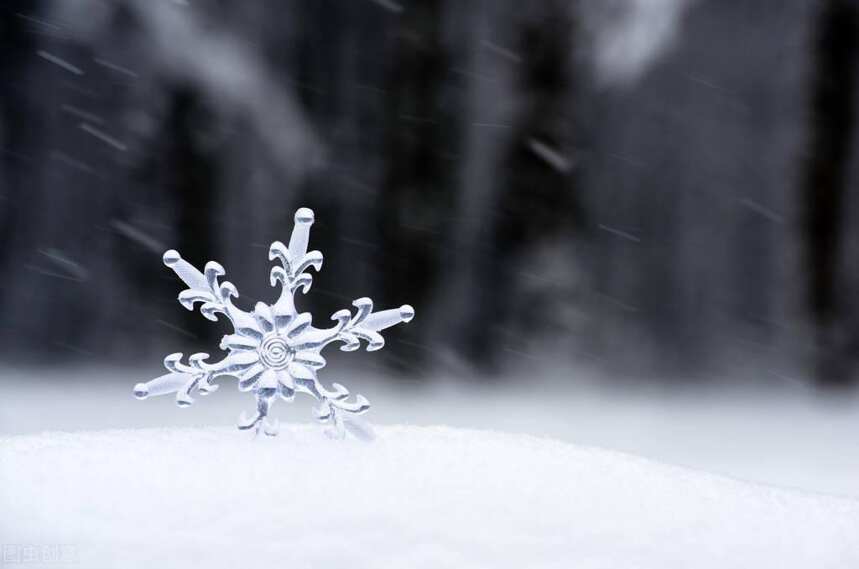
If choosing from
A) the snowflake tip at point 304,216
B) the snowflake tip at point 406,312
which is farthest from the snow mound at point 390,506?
the snowflake tip at point 304,216

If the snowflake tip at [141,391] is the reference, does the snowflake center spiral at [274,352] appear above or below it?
above

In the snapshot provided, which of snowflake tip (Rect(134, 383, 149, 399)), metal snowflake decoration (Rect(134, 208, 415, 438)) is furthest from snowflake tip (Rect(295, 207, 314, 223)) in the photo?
snowflake tip (Rect(134, 383, 149, 399))

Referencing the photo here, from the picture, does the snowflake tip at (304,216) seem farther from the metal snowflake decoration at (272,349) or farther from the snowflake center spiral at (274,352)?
the snowflake center spiral at (274,352)

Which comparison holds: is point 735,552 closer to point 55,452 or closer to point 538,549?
point 538,549

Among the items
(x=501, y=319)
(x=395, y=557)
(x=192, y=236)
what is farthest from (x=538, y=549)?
(x=192, y=236)

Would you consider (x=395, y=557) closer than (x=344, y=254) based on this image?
Yes

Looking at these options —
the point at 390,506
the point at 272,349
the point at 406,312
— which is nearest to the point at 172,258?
the point at 272,349
